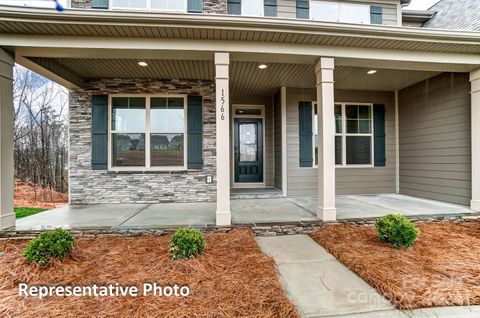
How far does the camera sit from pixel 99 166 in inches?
207

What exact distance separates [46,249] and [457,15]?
348 inches

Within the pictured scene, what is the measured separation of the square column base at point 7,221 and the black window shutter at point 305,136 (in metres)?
5.58

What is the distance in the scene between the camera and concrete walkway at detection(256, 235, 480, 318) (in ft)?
6.20

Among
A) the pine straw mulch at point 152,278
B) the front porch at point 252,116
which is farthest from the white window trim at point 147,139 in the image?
the pine straw mulch at point 152,278

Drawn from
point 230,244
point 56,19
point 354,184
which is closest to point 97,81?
point 56,19

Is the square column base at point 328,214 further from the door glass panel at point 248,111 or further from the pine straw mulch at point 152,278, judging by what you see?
the door glass panel at point 248,111

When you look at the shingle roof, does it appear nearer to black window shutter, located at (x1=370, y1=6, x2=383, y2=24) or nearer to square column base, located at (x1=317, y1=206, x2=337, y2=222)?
black window shutter, located at (x1=370, y1=6, x2=383, y2=24)

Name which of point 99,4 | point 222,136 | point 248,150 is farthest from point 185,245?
point 99,4

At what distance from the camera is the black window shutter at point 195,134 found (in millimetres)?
5395

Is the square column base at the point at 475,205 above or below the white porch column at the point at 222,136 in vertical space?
below

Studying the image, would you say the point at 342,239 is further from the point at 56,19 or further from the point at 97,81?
the point at 97,81

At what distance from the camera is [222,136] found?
142 inches

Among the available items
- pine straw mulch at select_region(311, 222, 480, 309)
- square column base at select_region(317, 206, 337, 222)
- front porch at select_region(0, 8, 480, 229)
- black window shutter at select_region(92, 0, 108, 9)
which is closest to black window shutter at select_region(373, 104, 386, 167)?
front porch at select_region(0, 8, 480, 229)

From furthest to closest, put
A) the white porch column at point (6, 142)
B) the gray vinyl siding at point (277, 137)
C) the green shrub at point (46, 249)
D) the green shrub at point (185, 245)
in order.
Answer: the gray vinyl siding at point (277, 137) < the white porch column at point (6, 142) < the green shrub at point (185, 245) < the green shrub at point (46, 249)
